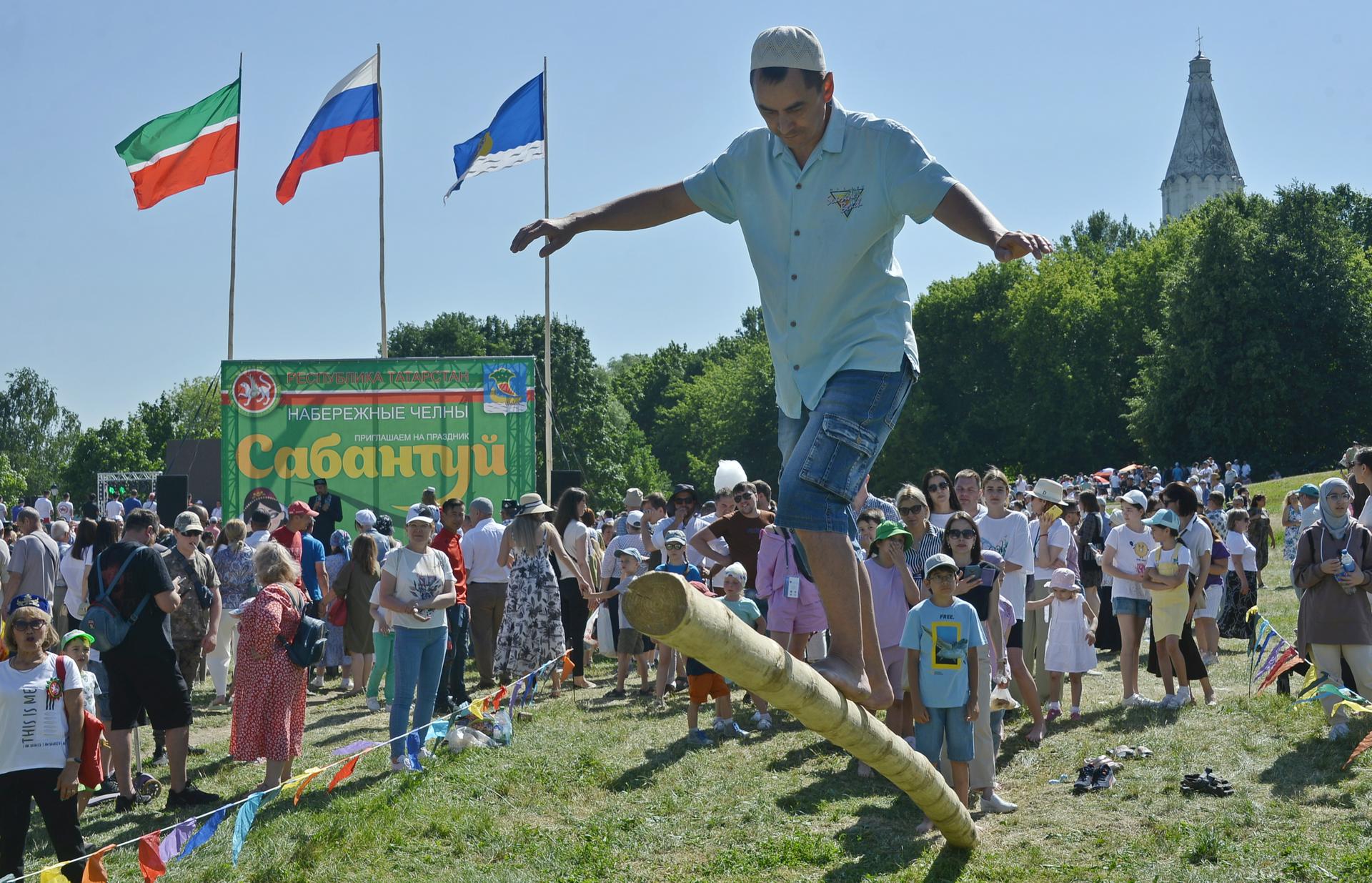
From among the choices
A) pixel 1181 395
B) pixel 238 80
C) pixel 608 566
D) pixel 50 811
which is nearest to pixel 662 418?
pixel 1181 395

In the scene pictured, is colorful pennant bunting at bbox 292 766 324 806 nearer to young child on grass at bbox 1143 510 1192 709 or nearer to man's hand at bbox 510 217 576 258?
man's hand at bbox 510 217 576 258

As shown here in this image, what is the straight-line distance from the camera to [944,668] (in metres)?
8.18

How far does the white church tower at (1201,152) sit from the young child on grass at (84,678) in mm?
109548

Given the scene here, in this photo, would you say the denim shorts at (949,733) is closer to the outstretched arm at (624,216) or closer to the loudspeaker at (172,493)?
the outstretched arm at (624,216)

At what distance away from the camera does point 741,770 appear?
10.3 metres

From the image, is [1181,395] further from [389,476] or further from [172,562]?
[172,562]

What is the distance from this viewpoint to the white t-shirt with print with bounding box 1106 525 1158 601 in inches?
454

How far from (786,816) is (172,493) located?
1854 cm

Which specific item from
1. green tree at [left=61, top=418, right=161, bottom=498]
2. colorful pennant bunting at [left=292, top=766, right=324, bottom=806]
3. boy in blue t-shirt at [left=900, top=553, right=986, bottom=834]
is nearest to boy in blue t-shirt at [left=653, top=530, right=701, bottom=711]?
boy in blue t-shirt at [left=900, top=553, right=986, bottom=834]

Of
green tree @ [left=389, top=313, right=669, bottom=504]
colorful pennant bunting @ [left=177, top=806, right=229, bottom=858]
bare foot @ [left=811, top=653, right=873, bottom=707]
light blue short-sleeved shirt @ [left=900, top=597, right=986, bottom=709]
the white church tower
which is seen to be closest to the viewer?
bare foot @ [left=811, top=653, right=873, bottom=707]

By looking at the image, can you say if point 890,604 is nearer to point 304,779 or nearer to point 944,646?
point 944,646

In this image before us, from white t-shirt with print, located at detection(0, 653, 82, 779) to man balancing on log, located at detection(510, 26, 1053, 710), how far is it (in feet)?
17.6

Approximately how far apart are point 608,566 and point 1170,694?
6139 mm

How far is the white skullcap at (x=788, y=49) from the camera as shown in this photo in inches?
150
